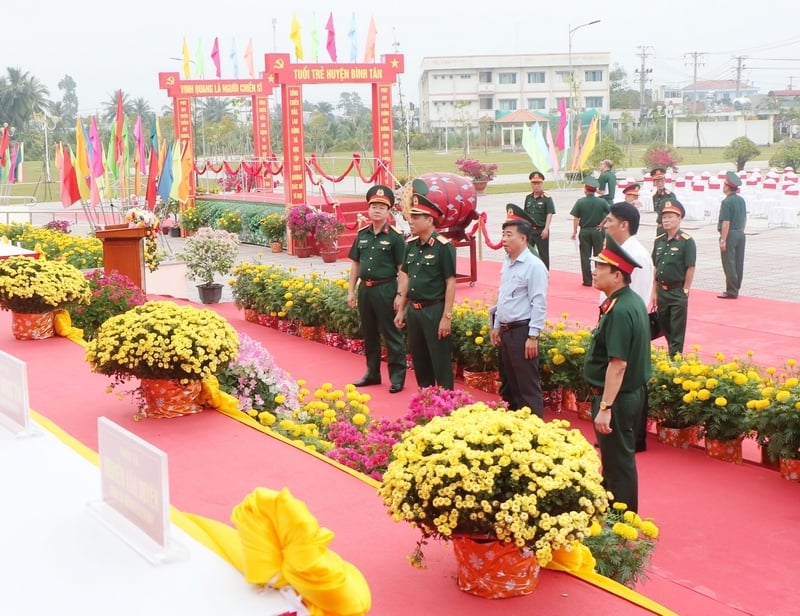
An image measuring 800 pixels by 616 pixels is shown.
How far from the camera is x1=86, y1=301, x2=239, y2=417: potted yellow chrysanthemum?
5.18 metres

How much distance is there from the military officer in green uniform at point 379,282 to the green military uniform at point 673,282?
2.06 meters

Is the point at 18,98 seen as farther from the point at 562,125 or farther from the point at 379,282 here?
the point at 379,282

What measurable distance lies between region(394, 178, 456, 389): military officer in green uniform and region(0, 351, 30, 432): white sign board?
343 centimetres

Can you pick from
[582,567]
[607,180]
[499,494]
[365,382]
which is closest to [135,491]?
[499,494]

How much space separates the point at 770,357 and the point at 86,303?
5.89 meters

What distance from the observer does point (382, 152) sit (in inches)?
734

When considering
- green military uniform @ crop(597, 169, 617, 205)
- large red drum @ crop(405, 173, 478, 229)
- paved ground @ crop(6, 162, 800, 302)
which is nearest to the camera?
large red drum @ crop(405, 173, 478, 229)

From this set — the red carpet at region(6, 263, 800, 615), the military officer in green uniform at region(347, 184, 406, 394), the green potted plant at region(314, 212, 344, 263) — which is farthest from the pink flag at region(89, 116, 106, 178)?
the red carpet at region(6, 263, 800, 615)

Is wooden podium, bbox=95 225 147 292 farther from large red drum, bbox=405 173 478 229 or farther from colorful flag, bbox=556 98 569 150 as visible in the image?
colorful flag, bbox=556 98 569 150

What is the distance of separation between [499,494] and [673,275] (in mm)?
5062

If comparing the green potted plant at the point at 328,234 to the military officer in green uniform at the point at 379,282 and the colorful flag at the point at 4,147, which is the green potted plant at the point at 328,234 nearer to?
the military officer in green uniform at the point at 379,282

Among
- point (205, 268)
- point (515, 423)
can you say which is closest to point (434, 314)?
point (515, 423)

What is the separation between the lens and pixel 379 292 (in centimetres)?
756

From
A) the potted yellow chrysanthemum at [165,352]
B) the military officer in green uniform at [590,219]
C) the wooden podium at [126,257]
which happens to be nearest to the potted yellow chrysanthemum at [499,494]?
the potted yellow chrysanthemum at [165,352]
